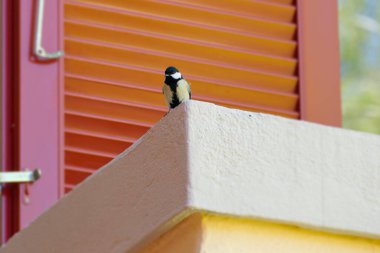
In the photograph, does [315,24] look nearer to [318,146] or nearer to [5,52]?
[5,52]

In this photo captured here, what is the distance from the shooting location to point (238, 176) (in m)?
3.08

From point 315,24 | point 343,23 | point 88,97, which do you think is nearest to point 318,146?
point 88,97

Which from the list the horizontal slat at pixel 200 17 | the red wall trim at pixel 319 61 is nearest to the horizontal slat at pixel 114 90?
the horizontal slat at pixel 200 17

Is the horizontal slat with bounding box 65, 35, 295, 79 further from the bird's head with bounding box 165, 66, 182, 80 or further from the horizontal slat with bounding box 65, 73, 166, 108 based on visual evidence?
the bird's head with bounding box 165, 66, 182, 80

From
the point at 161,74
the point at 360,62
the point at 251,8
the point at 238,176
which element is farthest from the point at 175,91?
the point at 360,62

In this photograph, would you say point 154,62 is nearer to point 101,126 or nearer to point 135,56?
point 135,56

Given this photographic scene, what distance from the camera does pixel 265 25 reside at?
4.72m

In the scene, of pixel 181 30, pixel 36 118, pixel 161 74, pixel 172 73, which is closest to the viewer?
pixel 172 73

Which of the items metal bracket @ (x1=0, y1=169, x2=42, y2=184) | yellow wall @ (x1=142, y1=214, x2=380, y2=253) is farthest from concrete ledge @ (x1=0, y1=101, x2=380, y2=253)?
metal bracket @ (x1=0, y1=169, x2=42, y2=184)

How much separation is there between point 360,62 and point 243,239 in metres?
10.2

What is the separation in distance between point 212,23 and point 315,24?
40 cm

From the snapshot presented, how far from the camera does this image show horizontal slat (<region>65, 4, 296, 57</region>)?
4.47 m

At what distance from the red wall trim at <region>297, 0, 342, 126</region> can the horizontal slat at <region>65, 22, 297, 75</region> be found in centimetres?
7

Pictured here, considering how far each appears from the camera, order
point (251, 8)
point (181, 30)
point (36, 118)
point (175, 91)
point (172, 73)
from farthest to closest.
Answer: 1. point (251, 8)
2. point (181, 30)
3. point (36, 118)
4. point (172, 73)
5. point (175, 91)
